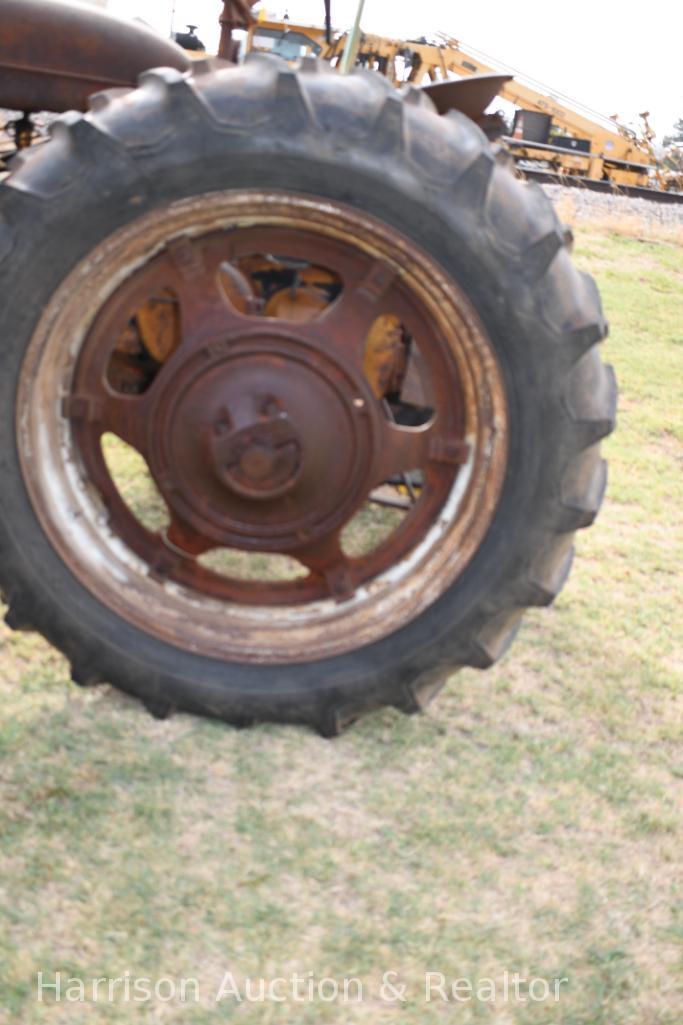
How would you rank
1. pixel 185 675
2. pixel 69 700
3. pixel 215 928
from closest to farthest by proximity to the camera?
→ pixel 215 928
pixel 185 675
pixel 69 700

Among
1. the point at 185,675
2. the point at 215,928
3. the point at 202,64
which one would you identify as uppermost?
the point at 202,64

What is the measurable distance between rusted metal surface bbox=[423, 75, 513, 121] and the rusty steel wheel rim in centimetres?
87

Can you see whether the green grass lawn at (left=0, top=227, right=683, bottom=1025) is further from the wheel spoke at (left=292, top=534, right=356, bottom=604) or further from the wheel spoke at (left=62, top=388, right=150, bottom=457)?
the wheel spoke at (left=62, top=388, right=150, bottom=457)

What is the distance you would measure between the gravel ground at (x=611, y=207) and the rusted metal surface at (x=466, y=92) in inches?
359

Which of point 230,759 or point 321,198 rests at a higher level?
point 321,198

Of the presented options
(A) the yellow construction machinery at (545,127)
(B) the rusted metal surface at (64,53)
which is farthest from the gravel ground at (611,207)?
(B) the rusted metal surface at (64,53)

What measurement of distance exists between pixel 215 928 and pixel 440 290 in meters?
1.28

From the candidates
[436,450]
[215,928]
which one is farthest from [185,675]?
[436,450]

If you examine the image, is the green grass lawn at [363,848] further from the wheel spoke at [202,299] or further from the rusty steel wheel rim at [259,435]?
the wheel spoke at [202,299]

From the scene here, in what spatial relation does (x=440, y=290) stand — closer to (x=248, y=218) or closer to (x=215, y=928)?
(x=248, y=218)

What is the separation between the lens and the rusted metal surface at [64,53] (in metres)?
2.44

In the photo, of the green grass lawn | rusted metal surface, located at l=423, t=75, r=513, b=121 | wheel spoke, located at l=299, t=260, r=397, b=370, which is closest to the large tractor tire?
wheel spoke, located at l=299, t=260, r=397, b=370

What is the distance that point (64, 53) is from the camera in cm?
252

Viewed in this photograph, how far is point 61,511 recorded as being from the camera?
7.20 feet
